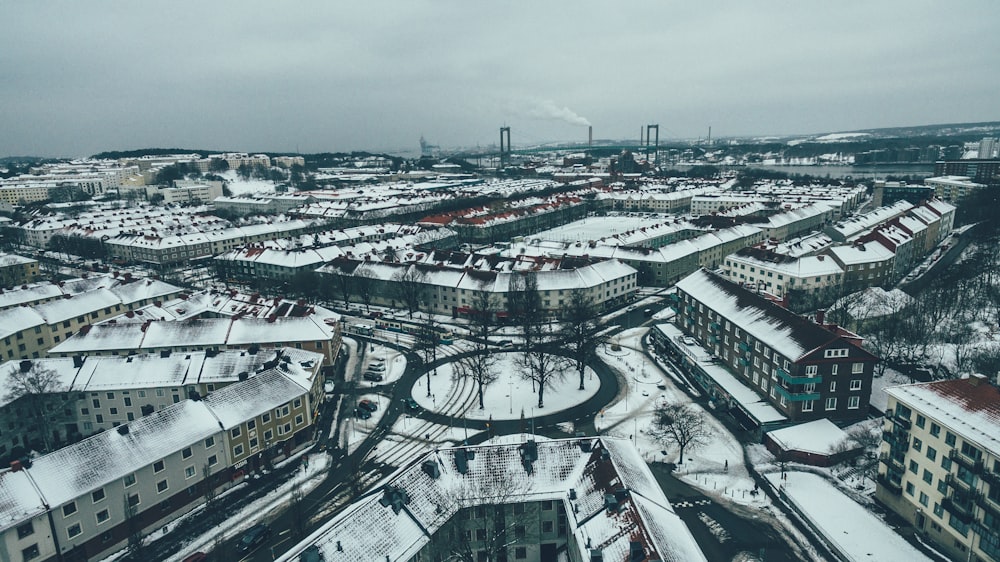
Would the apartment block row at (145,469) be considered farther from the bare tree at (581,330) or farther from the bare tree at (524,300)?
the bare tree at (524,300)

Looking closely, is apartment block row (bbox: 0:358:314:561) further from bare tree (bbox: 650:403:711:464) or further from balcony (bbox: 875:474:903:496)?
balcony (bbox: 875:474:903:496)

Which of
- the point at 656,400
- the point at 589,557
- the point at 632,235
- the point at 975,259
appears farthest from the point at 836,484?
the point at 632,235

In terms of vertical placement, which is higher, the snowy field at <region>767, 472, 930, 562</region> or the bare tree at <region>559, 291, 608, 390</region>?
the bare tree at <region>559, 291, 608, 390</region>

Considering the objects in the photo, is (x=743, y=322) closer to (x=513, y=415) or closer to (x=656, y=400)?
(x=656, y=400)

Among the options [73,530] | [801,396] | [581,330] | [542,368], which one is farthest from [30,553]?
[801,396]

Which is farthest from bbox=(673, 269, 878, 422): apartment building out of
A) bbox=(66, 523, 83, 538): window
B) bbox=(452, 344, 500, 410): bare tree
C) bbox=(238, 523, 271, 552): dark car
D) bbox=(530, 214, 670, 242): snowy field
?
bbox=(530, 214, 670, 242): snowy field

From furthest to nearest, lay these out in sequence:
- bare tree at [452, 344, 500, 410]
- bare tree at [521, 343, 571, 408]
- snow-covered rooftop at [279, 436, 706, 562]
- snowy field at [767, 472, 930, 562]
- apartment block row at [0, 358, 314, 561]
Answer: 1. bare tree at [452, 344, 500, 410]
2. bare tree at [521, 343, 571, 408]
3. snowy field at [767, 472, 930, 562]
4. apartment block row at [0, 358, 314, 561]
5. snow-covered rooftop at [279, 436, 706, 562]

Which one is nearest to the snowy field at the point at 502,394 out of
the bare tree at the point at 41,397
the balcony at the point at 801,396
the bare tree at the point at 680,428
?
the bare tree at the point at 680,428
